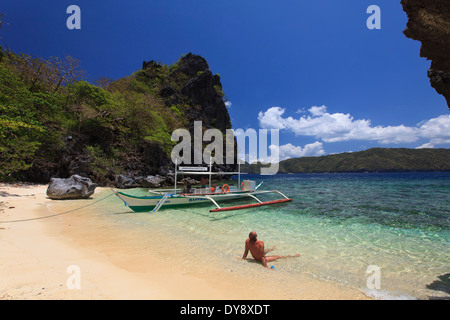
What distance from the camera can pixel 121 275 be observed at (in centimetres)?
386

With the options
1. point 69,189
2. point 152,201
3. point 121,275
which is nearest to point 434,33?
point 121,275

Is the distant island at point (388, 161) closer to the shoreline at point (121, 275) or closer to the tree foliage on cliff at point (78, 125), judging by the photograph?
the tree foliage on cliff at point (78, 125)

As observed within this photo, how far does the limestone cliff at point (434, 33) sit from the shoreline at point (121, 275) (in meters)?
4.14

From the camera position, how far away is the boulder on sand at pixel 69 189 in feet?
44.5

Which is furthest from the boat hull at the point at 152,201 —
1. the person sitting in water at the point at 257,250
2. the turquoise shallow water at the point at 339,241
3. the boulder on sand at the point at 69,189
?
the person sitting in water at the point at 257,250

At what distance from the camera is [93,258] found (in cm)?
473

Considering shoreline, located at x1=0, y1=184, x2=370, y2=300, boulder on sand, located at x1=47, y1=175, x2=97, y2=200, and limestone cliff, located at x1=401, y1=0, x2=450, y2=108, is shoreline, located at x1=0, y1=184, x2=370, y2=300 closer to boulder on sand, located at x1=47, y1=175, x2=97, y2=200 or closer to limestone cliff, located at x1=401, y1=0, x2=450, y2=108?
limestone cliff, located at x1=401, y1=0, x2=450, y2=108

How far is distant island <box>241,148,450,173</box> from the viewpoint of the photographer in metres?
105

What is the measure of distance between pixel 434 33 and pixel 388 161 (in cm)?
13828

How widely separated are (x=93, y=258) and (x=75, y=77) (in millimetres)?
27599
